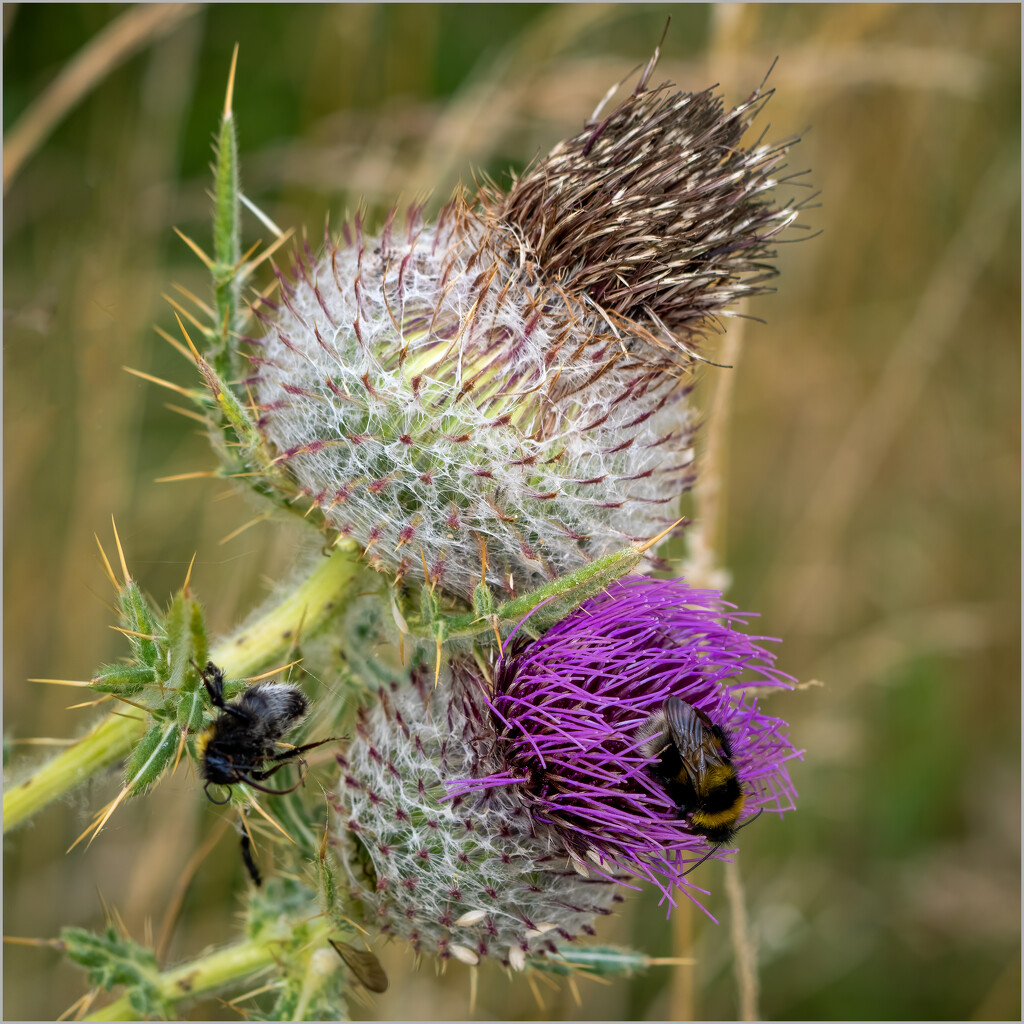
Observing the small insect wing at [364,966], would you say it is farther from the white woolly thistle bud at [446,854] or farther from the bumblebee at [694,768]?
the bumblebee at [694,768]

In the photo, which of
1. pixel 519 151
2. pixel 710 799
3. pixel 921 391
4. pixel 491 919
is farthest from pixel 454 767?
pixel 921 391


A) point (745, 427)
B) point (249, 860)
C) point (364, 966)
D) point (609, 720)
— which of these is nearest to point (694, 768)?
point (609, 720)

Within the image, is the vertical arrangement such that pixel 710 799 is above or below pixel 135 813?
above

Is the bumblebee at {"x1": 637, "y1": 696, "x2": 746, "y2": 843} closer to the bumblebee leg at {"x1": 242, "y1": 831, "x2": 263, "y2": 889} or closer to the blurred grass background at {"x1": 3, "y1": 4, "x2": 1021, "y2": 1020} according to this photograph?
the bumblebee leg at {"x1": 242, "y1": 831, "x2": 263, "y2": 889}

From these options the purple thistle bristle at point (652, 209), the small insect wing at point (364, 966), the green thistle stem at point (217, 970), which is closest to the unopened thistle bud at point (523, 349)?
the purple thistle bristle at point (652, 209)

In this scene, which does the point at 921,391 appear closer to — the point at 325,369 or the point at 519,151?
the point at 519,151

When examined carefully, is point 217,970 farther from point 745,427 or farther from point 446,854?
point 745,427

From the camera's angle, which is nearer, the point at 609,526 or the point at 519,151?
the point at 609,526
